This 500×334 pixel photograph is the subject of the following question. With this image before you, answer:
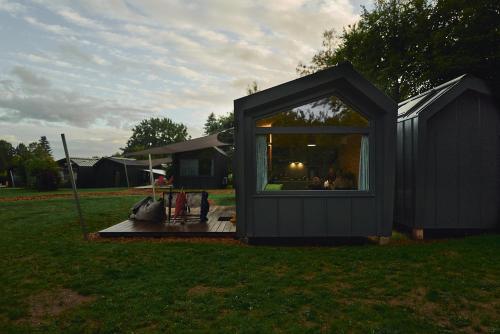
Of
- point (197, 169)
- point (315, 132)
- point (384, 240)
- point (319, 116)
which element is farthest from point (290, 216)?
point (197, 169)

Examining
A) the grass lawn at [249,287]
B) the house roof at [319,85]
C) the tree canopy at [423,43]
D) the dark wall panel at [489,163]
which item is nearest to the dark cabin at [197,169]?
the tree canopy at [423,43]

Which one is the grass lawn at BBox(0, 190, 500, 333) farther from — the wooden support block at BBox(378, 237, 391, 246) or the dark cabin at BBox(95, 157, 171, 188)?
the dark cabin at BBox(95, 157, 171, 188)

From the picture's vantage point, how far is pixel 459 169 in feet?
20.1

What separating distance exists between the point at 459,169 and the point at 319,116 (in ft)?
10.4

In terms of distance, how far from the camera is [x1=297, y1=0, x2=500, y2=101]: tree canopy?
939 cm

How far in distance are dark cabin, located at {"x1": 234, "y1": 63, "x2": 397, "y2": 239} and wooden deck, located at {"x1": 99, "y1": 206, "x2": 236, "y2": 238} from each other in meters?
0.87

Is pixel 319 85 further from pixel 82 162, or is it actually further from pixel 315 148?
pixel 82 162

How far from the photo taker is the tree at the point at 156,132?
74.6 metres

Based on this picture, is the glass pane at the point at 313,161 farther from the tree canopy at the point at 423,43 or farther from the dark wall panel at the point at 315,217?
the tree canopy at the point at 423,43

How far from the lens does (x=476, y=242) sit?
549 cm

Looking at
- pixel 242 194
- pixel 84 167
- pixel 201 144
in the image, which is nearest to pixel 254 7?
pixel 201 144

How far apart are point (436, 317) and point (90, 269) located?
436 centimetres

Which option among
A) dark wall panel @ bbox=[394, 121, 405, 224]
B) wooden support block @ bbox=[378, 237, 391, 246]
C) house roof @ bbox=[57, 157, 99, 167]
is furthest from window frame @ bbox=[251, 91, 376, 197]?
house roof @ bbox=[57, 157, 99, 167]

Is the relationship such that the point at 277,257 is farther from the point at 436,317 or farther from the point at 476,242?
the point at 476,242
